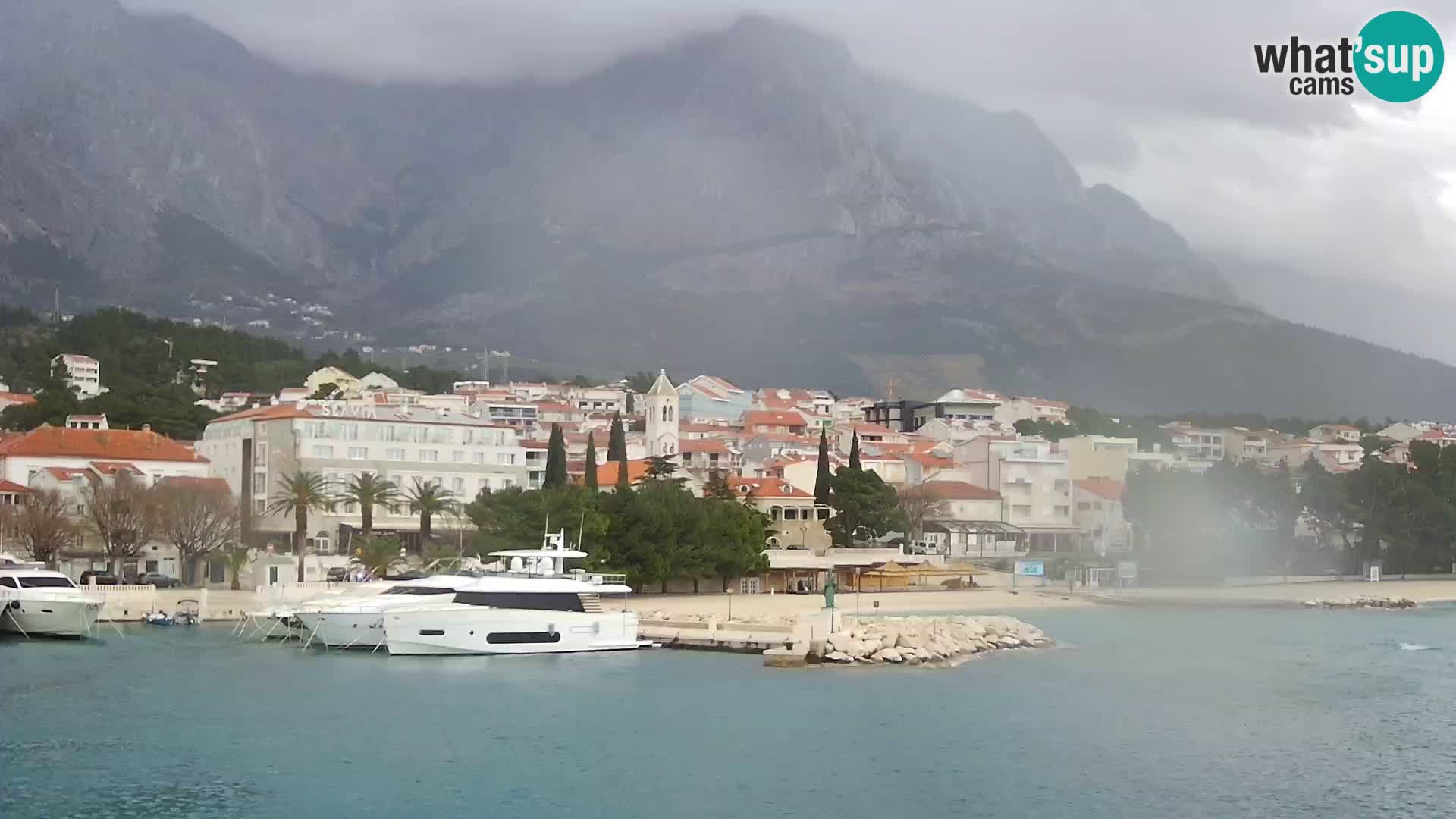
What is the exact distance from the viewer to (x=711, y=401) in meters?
146

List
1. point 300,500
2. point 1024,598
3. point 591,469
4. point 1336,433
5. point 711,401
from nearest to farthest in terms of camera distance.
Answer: point 300,500 → point 1024,598 → point 591,469 → point 711,401 → point 1336,433

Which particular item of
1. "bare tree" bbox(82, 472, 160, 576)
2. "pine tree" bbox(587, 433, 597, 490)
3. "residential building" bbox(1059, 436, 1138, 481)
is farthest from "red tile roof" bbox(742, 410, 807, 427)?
"bare tree" bbox(82, 472, 160, 576)

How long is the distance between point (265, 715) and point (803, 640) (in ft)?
48.6

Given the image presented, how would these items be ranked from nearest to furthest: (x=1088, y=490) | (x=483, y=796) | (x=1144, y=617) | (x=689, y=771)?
(x=483, y=796), (x=689, y=771), (x=1144, y=617), (x=1088, y=490)

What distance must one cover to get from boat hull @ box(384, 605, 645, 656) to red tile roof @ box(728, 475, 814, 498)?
32.7 metres

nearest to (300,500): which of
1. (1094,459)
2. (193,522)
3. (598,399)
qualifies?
(193,522)

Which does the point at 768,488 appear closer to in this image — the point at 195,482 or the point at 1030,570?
the point at 1030,570

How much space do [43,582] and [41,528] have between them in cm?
1274

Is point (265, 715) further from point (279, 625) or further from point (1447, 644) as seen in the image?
point (1447, 644)

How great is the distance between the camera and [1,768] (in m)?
27.1

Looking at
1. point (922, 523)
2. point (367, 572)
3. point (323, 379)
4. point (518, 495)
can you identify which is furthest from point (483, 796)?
point (323, 379)

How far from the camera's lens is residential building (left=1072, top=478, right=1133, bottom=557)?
302 feet

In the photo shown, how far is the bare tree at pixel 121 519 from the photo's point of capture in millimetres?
59844

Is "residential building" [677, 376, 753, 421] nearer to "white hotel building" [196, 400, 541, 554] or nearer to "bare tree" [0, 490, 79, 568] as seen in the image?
"white hotel building" [196, 400, 541, 554]
